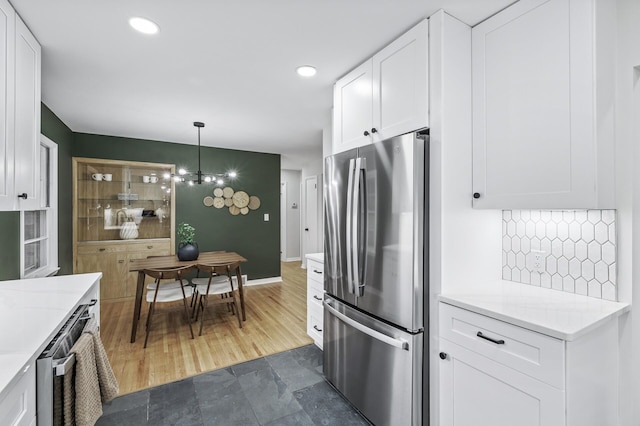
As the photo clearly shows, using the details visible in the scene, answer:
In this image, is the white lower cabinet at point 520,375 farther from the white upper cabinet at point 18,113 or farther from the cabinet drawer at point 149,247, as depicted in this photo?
the cabinet drawer at point 149,247

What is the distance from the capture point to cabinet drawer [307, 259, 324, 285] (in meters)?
2.75

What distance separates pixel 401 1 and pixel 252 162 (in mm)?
4165

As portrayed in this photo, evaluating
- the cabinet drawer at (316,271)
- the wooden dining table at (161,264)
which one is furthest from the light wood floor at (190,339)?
the cabinet drawer at (316,271)

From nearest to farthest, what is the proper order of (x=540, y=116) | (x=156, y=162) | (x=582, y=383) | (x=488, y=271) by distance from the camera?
(x=582, y=383) < (x=540, y=116) < (x=488, y=271) < (x=156, y=162)

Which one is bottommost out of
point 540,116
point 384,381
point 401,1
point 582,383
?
point 384,381

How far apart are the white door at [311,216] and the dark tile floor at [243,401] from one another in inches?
184

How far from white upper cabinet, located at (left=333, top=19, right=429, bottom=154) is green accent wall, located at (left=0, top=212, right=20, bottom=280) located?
264 centimetres

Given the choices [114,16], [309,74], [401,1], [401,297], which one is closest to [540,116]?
[401,1]

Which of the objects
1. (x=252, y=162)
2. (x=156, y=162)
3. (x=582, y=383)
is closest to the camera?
(x=582, y=383)

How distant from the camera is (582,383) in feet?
4.01

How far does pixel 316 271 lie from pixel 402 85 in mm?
1735

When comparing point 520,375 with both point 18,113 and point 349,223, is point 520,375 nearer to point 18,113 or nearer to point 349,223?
point 349,223

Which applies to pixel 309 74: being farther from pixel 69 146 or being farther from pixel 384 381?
pixel 69 146

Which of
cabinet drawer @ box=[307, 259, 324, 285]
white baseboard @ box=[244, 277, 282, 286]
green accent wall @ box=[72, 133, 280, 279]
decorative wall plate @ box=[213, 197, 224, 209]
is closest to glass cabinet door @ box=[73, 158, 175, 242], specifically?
green accent wall @ box=[72, 133, 280, 279]
